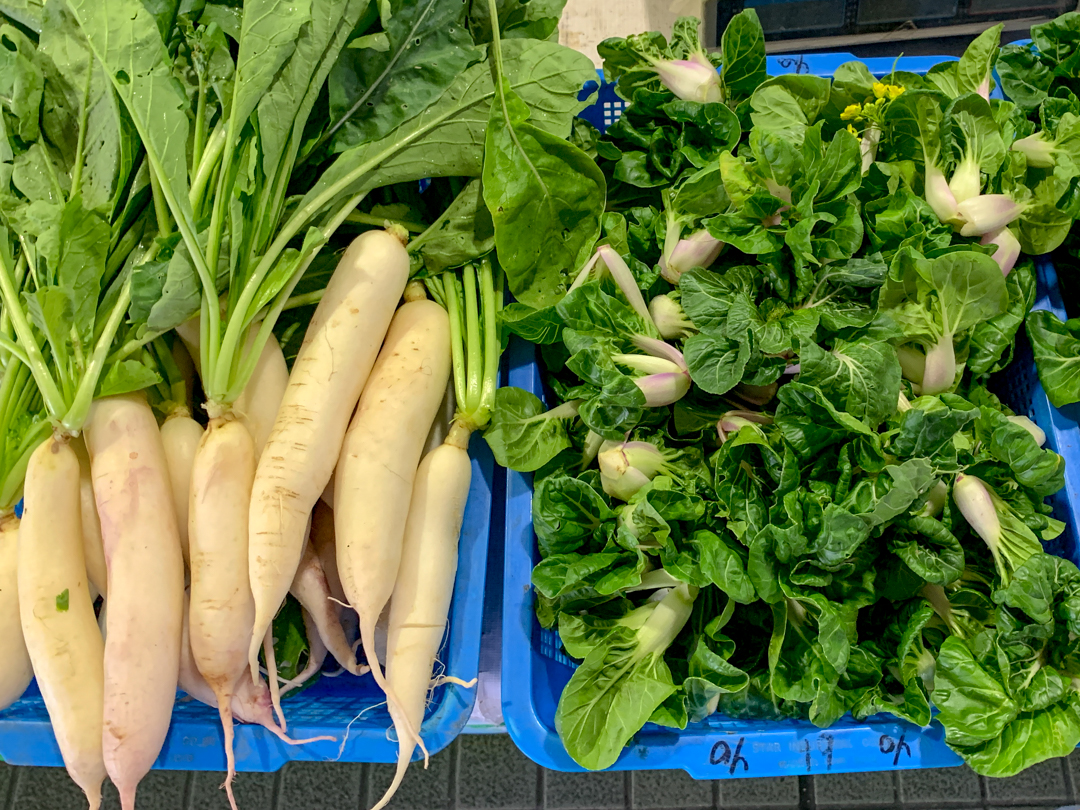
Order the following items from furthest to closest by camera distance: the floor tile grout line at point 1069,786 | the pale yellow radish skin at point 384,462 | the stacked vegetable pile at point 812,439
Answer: the floor tile grout line at point 1069,786
the pale yellow radish skin at point 384,462
the stacked vegetable pile at point 812,439

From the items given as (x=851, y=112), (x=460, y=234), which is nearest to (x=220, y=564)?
(x=460, y=234)

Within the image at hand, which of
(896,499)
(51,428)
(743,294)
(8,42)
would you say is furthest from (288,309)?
(896,499)

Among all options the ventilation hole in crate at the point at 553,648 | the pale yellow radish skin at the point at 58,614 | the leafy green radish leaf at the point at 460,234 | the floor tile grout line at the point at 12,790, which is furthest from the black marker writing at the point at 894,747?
the floor tile grout line at the point at 12,790

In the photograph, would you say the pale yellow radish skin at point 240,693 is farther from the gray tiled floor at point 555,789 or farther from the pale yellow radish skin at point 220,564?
the gray tiled floor at point 555,789

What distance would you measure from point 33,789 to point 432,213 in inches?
41.2

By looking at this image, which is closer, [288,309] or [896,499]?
[896,499]

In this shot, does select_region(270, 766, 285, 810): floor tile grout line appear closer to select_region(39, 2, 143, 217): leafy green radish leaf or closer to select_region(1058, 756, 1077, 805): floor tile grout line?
select_region(39, 2, 143, 217): leafy green radish leaf

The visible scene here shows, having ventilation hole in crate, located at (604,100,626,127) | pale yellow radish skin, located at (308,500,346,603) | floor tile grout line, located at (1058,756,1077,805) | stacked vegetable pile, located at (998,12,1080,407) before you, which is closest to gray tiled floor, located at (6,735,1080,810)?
floor tile grout line, located at (1058,756,1077,805)

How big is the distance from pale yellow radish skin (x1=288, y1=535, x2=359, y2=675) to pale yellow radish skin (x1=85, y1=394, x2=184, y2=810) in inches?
5.1

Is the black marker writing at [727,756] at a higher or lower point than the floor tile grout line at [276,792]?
higher

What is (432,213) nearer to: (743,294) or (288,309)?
(288,309)

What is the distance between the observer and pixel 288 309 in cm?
92

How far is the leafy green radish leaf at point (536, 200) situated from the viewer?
774 millimetres

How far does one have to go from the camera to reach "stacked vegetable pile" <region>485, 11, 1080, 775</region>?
68 centimetres
